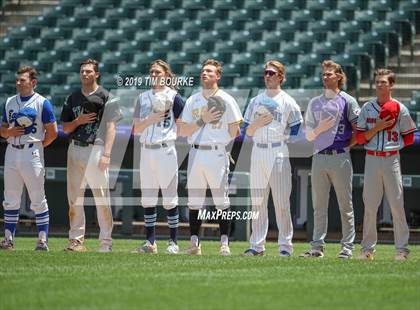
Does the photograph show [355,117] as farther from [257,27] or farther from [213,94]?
[257,27]

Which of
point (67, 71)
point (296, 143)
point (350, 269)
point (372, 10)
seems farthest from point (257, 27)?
point (350, 269)

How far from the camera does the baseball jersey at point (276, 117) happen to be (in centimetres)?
912

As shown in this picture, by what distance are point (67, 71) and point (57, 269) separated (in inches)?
411

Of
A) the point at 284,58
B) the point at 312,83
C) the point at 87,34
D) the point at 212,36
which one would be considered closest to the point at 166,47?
the point at 212,36

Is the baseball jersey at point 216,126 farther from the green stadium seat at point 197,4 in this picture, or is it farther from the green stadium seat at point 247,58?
the green stadium seat at point 197,4

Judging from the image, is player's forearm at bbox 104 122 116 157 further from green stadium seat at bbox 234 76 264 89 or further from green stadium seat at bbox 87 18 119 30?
green stadium seat at bbox 87 18 119 30

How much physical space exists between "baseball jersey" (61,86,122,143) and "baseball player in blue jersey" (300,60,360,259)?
1.81 m

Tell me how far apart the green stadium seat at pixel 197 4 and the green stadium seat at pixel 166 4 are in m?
0.27

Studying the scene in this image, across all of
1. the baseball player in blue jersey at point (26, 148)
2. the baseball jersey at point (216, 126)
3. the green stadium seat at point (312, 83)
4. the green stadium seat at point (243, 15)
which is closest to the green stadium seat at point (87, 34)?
the green stadium seat at point (243, 15)

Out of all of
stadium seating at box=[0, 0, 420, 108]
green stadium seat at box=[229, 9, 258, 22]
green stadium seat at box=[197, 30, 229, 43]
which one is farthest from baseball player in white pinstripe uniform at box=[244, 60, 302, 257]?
green stadium seat at box=[229, 9, 258, 22]

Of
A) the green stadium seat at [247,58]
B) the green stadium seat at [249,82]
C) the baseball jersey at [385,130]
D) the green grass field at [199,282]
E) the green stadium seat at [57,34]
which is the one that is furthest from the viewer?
the green stadium seat at [57,34]

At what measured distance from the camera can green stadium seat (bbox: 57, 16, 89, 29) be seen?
19250mm

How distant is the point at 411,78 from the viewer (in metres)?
16.5

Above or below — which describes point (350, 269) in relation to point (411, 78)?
below
